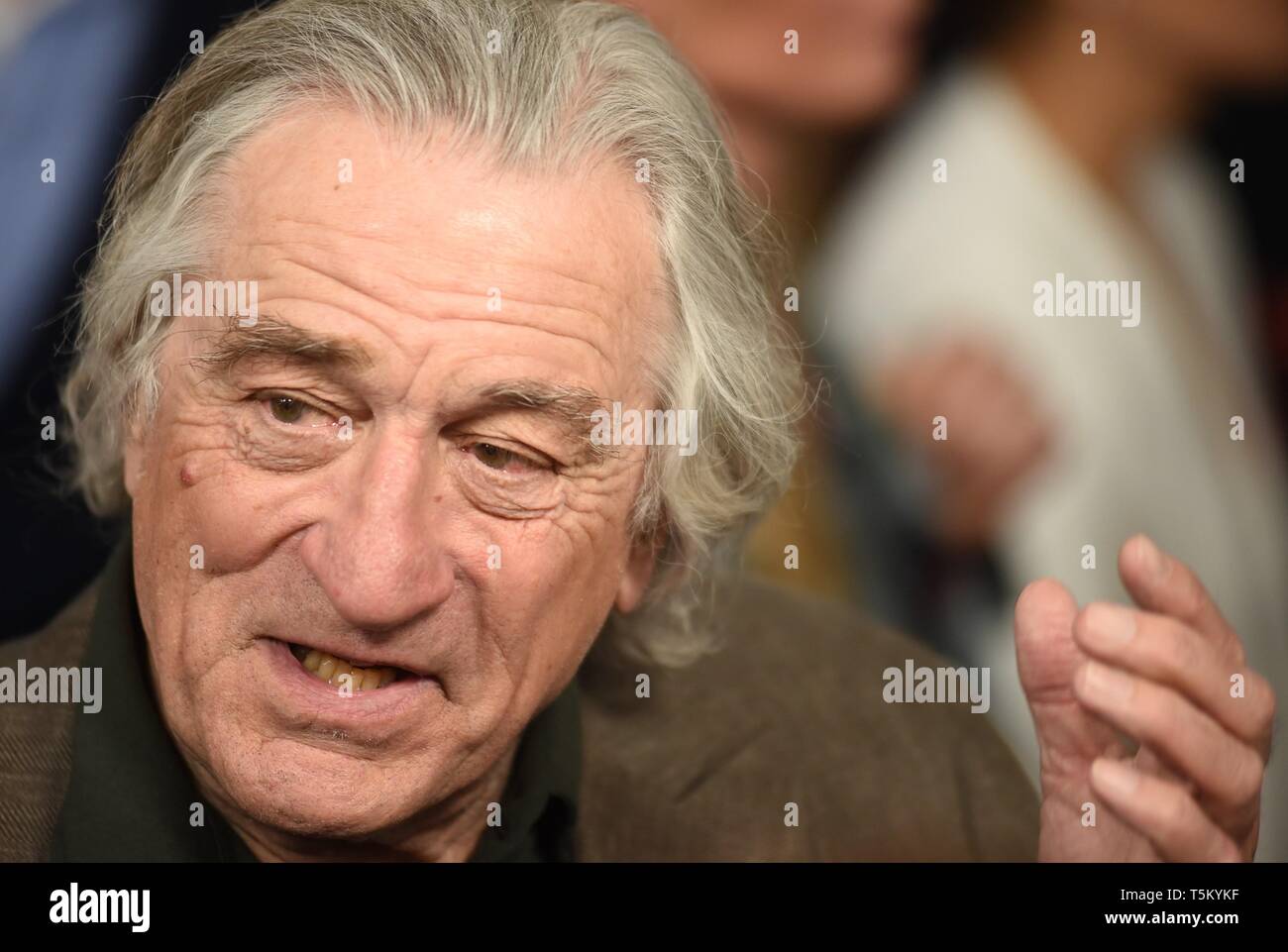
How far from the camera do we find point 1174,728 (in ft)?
4.99

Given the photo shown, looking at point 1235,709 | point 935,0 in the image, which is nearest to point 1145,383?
point 935,0

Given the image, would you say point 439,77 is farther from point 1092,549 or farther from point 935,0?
point 1092,549

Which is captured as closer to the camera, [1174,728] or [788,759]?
[1174,728]

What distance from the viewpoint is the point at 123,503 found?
1.88 metres

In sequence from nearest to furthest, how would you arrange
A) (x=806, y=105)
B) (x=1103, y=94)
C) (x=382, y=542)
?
(x=382, y=542) → (x=806, y=105) → (x=1103, y=94)

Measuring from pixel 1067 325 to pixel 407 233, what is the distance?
1.74 metres

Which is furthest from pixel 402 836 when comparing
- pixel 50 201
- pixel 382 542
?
pixel 50 201

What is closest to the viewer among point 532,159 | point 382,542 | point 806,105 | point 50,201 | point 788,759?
point 382,542

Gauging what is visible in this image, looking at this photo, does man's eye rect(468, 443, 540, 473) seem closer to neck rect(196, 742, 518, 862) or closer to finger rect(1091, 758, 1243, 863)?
neck rect(196, 742, 518, 862)

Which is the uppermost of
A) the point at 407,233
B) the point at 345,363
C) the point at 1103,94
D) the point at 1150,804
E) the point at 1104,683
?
the point at 1103,94

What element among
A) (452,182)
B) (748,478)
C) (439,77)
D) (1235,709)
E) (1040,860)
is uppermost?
(439,77)

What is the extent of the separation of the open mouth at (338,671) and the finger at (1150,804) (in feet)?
2.57

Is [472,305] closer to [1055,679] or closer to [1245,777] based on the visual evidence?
[1055,679]
